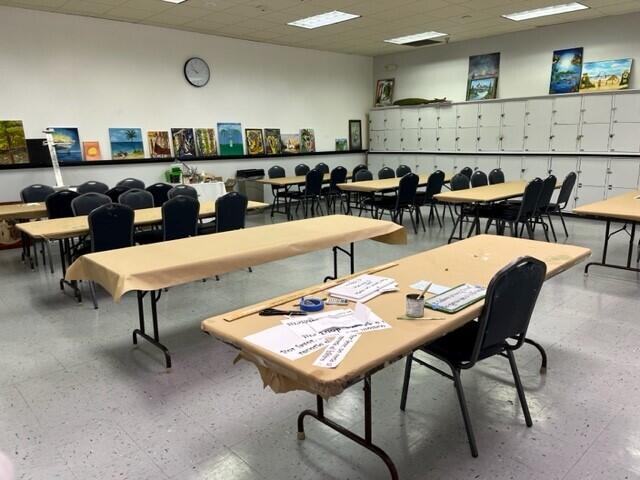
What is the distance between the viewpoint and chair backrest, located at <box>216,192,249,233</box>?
475cm

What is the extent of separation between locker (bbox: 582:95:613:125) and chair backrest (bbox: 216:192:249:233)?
6309mm

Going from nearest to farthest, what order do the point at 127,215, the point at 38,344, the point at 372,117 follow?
1. the point at 38,344
2. the point at 127,215
3. the point at 372,117

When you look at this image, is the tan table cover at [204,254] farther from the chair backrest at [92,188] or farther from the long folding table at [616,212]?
the chair backrest at [92,188]

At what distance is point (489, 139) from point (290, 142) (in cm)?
404

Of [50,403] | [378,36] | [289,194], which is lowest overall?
[50,403]

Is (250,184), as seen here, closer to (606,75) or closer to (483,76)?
(483,76)

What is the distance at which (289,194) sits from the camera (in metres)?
8.30

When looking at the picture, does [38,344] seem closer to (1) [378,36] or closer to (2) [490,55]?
(1) [378,36]

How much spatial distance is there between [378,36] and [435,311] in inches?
326

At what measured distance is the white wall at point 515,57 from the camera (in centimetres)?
783

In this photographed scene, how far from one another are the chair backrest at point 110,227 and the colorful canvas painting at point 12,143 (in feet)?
12.1

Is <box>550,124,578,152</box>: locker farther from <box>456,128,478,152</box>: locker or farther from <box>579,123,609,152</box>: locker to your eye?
<box>456,128,478,152</box>: locker


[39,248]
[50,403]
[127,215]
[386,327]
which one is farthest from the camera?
[39,248]

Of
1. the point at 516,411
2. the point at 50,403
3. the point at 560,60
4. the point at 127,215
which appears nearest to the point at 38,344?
the point at 50,403
